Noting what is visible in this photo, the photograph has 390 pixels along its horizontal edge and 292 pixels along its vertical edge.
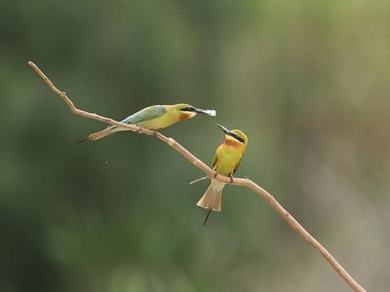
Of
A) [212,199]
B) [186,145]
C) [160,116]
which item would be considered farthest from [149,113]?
[186,145]

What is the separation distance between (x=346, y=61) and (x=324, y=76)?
0.18m

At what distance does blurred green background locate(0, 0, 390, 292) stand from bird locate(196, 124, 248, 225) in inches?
105

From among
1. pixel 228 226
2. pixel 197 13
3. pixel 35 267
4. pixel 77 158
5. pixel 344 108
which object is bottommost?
pixel 35 267

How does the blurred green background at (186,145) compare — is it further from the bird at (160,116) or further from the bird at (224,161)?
the bird at (160,116)

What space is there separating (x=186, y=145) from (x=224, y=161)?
2840mm

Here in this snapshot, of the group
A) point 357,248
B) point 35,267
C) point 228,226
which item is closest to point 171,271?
point 228,226

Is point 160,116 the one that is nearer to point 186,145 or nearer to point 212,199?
point 212,199

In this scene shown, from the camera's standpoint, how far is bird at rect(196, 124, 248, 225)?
158cm

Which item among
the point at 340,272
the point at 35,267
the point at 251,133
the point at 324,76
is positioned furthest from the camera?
the point at 324,76

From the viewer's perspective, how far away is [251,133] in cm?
486

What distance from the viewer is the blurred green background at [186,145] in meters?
4.48

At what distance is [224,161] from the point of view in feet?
5.68

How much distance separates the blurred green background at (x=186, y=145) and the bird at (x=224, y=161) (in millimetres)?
2670

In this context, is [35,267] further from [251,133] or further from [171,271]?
[251,133]
